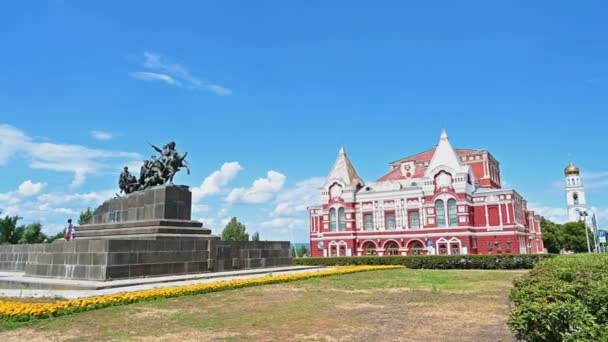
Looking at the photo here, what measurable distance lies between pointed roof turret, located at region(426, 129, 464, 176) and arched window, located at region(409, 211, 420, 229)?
5.16 m

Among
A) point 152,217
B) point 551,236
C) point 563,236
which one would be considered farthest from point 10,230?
point 563,236

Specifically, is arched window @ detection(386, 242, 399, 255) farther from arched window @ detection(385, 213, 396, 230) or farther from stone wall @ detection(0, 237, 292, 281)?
stone wall @ detection(0, 237, 292, 281)

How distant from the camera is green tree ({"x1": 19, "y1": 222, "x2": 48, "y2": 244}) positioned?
112 ft

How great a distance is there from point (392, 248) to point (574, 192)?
64.5 m

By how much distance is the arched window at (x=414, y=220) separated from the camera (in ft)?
155

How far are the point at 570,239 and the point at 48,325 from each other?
296ft

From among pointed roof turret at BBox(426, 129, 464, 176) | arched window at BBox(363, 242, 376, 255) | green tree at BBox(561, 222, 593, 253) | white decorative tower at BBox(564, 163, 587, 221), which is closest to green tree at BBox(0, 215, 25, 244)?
arched window at BBox(363, 242, 376, 255)

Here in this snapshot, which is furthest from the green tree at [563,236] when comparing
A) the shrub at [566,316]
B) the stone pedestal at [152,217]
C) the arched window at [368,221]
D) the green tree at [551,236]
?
the shrub at [566,316]

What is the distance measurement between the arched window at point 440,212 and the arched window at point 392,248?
18.4 feet

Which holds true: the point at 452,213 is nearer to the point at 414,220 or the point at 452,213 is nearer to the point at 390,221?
the point at 414,220

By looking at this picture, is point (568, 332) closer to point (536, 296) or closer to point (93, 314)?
point (536, 296)

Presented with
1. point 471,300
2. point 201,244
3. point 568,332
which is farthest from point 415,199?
point 568,332

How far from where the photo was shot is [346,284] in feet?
51.6

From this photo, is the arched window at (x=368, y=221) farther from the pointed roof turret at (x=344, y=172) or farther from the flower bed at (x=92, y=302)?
the flower bed at (x=92, y=302)
